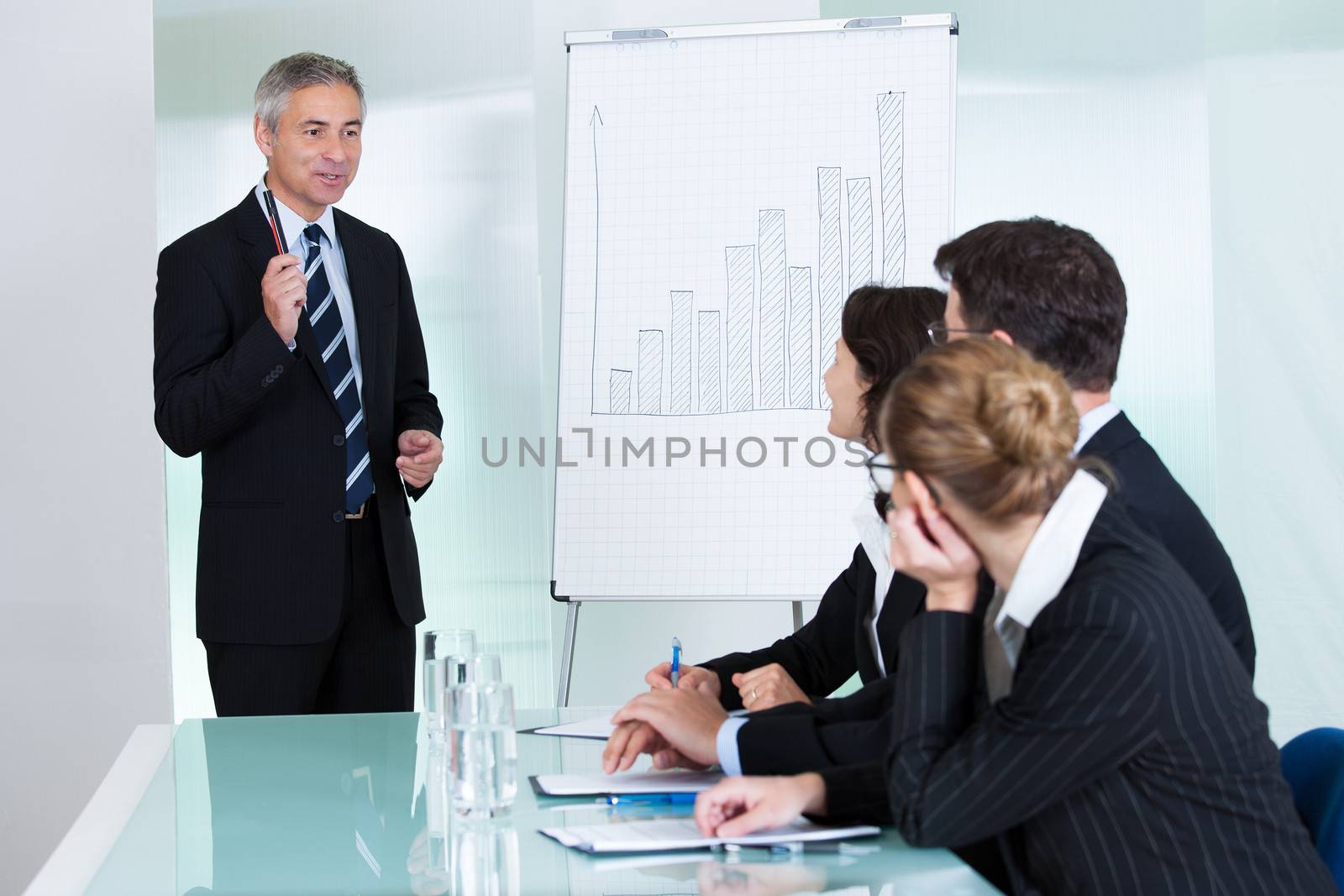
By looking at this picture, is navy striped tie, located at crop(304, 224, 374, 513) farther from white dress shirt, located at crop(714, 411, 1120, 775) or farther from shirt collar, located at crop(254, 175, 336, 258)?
white dress shirt, located at crop(714, 411, 1120, 775)

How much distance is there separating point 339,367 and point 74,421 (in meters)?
1.56

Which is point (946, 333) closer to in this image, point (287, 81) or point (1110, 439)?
point (1110, 439)

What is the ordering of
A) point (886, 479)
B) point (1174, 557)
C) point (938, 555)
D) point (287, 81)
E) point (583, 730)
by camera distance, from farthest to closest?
point (287, 81) → point (583, 730) → point (1174, 557) → point (886, 479) → point (938, 555)

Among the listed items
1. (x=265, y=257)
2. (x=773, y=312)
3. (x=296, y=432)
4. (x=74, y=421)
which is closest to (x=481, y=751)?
(x=296, y=432)

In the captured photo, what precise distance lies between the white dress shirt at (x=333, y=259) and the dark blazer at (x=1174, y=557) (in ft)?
4.71

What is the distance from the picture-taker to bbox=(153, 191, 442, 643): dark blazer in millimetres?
2484

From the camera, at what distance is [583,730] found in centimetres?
191

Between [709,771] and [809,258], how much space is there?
179cm

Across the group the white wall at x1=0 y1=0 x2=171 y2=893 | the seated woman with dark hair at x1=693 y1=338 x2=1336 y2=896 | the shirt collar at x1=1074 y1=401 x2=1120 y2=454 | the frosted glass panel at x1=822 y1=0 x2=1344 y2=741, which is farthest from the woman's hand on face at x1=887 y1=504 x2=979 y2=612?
the white wall at x1=0 y1=0 x2=171 y2=893

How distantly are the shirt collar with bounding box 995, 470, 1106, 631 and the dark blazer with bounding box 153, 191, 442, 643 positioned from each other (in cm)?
162

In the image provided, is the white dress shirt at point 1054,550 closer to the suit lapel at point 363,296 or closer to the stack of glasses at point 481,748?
the stack of glasses at point 481,748

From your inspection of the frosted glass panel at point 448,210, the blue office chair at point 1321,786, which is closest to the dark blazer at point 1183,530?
the blue office chair at point 1321,786

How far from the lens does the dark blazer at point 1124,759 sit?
118 centimetres

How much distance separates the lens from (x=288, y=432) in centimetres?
259
